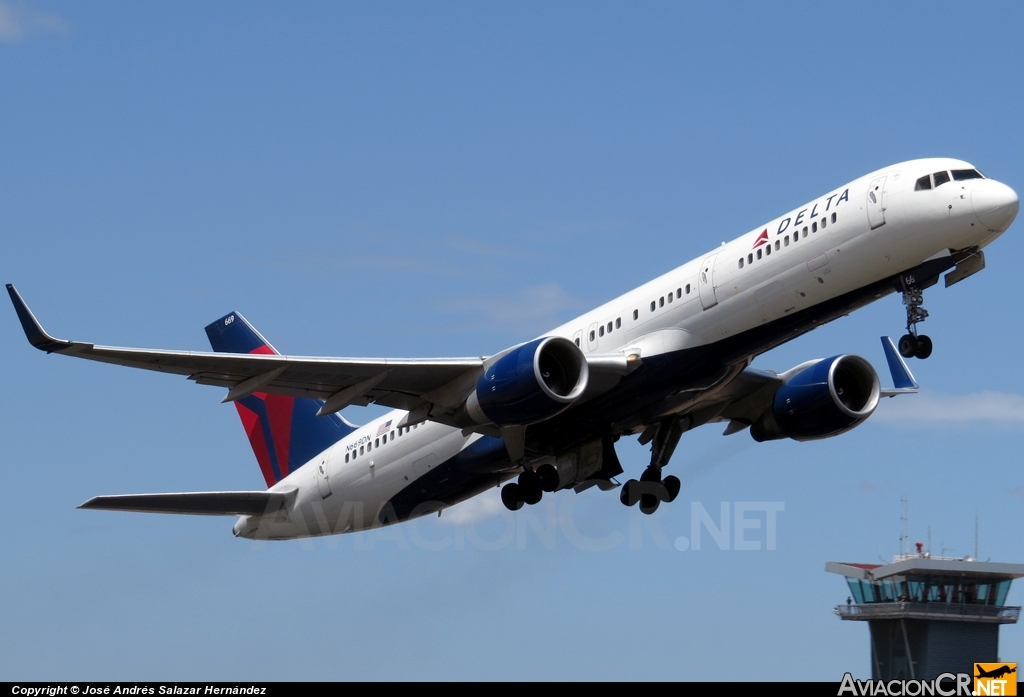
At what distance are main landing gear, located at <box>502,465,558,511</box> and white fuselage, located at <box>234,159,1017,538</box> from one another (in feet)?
11.4

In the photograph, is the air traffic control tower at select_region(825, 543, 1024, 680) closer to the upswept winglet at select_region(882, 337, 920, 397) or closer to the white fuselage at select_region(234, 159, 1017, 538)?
the upswept winglet at select_region(882, 337, 920, 397)

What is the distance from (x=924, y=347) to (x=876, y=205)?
310 cm

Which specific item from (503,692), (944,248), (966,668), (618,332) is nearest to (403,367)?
(618,332)

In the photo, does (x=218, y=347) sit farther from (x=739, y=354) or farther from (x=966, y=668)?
(x=966, y=668)

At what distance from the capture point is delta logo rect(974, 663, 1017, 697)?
29.2 m

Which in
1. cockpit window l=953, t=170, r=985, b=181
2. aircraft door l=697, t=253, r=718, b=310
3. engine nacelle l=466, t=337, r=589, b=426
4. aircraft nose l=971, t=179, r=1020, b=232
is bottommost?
engine nacelle l=466, t=337, r=589, b=426

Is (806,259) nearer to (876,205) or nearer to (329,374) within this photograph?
(876,205)

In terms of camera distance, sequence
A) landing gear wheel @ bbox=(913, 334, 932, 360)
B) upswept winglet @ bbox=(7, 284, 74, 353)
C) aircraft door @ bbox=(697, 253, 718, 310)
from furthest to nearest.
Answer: aircraft door @ bbox=(697, 253, 718, 310) < landing gear wheel @ bbox=(913, 334, 932, 360) < upswept winglet @ bbox=(7, 284, 74, 353)

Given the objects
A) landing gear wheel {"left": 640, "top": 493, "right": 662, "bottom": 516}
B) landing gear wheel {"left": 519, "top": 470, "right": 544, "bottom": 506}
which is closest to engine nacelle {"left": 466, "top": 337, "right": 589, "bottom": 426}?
A: landing gear wheel {"left": 519, "top": 470, "right": 544, "bottom": 506}

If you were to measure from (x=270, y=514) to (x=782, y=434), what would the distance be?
14.0 metres

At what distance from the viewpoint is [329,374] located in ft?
96.1

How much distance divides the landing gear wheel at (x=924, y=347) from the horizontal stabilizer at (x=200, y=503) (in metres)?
17.6

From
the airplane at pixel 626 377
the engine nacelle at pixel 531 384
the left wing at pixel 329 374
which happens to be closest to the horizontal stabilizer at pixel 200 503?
the airplane at pixel 626 377

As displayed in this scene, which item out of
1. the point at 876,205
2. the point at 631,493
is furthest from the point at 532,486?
the point at 876,205
